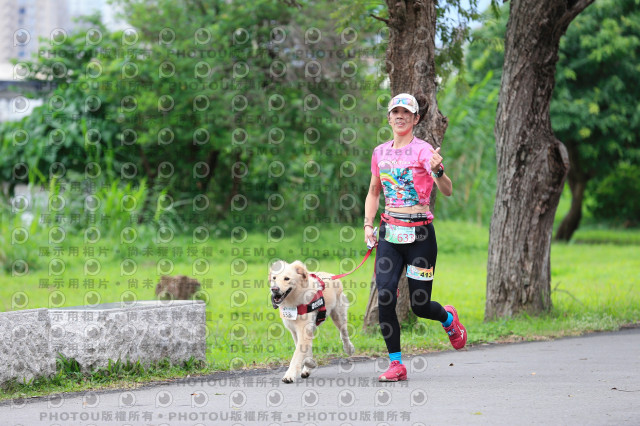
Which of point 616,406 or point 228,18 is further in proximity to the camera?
point 228,18

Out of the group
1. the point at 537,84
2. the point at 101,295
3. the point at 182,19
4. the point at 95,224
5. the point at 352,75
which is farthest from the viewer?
the point at 182,19

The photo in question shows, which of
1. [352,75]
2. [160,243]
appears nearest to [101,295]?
[160,243]

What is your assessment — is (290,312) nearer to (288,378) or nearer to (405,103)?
(288,378)

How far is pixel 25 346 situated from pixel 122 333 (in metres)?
0.80

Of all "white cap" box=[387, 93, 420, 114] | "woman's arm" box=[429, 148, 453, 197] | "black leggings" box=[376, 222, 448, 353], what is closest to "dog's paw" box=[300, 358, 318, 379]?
"black leggings" box=[376, 222, 448, 353]

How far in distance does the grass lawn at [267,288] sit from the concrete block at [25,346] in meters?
0.13

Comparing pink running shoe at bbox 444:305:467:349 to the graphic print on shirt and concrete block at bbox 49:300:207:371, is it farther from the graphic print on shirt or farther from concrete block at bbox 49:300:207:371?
concrete block at bbox 49:300:207:371

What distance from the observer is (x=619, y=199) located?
37781 mm

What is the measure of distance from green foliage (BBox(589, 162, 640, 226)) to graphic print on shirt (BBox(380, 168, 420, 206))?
3129cm

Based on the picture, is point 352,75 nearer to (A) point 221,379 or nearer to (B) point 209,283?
(B) point 209,283

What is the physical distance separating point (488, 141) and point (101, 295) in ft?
54.6

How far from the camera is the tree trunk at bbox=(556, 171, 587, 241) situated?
27.6 m

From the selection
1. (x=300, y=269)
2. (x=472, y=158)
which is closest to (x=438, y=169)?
(x=300, y=269)

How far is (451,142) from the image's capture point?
27047 millimetres
